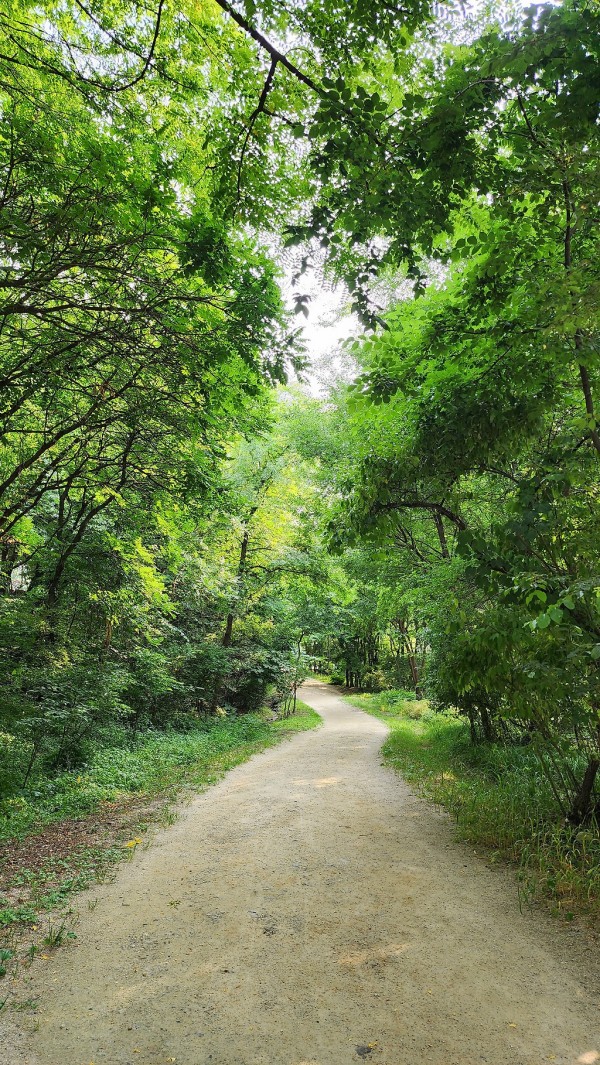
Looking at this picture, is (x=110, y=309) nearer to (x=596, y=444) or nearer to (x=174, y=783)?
(x=596, y=444)

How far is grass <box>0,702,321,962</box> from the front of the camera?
4.01m

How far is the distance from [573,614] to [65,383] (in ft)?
18.3

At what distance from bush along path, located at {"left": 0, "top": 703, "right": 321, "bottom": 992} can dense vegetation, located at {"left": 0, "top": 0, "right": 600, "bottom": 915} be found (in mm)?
482

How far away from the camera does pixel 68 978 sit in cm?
330

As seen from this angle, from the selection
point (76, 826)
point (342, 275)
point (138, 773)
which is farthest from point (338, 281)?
point (138, 773)

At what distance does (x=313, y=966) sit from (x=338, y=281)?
16.0ft

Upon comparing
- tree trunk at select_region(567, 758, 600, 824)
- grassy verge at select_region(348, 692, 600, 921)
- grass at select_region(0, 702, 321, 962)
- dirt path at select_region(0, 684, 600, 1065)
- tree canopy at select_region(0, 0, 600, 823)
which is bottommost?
grass at select_region(0, 702, 321, 962)

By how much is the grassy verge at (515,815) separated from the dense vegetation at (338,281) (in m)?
0.25

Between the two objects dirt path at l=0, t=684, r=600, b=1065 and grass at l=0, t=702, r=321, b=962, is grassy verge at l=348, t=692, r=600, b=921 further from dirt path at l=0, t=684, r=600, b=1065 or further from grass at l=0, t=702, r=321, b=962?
grass at l=0, t=702, r=321, b=962

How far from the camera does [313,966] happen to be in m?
3.46

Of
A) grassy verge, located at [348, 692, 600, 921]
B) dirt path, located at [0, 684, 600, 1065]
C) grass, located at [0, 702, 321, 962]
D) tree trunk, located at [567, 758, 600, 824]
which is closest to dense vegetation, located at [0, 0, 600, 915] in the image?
tree trunk, located at [567, 758, 600, 824]

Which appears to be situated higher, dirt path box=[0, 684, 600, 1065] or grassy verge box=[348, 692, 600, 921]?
grassy verge box=[348, 692, 600, 921]

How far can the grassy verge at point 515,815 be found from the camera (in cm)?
435

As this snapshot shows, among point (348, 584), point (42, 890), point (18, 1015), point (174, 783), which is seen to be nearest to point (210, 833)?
point (42, 890)
